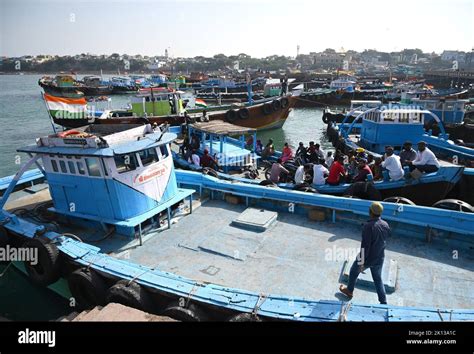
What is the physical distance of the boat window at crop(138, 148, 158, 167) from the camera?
736cm

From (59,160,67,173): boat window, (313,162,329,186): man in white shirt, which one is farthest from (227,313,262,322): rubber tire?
(313,162,329,186): man in white shirt

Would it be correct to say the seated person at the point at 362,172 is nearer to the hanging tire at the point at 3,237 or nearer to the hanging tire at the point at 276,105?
the hanging tire at the point at 3,237

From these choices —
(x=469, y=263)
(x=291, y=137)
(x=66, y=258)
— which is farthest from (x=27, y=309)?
(x=291, y=137)

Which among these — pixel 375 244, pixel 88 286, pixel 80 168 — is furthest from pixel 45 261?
pixel 375 244

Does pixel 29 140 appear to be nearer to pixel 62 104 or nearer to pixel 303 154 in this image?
pixel 62 104

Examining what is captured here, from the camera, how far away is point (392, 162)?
32.1 feet

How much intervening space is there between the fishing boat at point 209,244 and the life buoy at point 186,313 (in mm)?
14

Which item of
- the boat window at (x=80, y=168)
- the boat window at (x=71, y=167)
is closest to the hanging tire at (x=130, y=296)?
the boat window at (x=80, y=168)

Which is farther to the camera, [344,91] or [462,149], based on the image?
[344,91]

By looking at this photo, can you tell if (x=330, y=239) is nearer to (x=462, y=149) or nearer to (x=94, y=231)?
(x=94, y=231)

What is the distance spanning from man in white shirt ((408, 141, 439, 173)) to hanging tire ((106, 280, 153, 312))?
8243 millimetres

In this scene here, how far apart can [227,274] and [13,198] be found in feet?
24.1

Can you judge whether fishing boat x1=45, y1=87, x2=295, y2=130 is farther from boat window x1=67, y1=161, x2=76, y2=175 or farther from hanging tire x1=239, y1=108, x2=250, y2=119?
boat window x1=67, y1=161, x2=76, y2=175

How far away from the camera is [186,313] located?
493 centimetres
